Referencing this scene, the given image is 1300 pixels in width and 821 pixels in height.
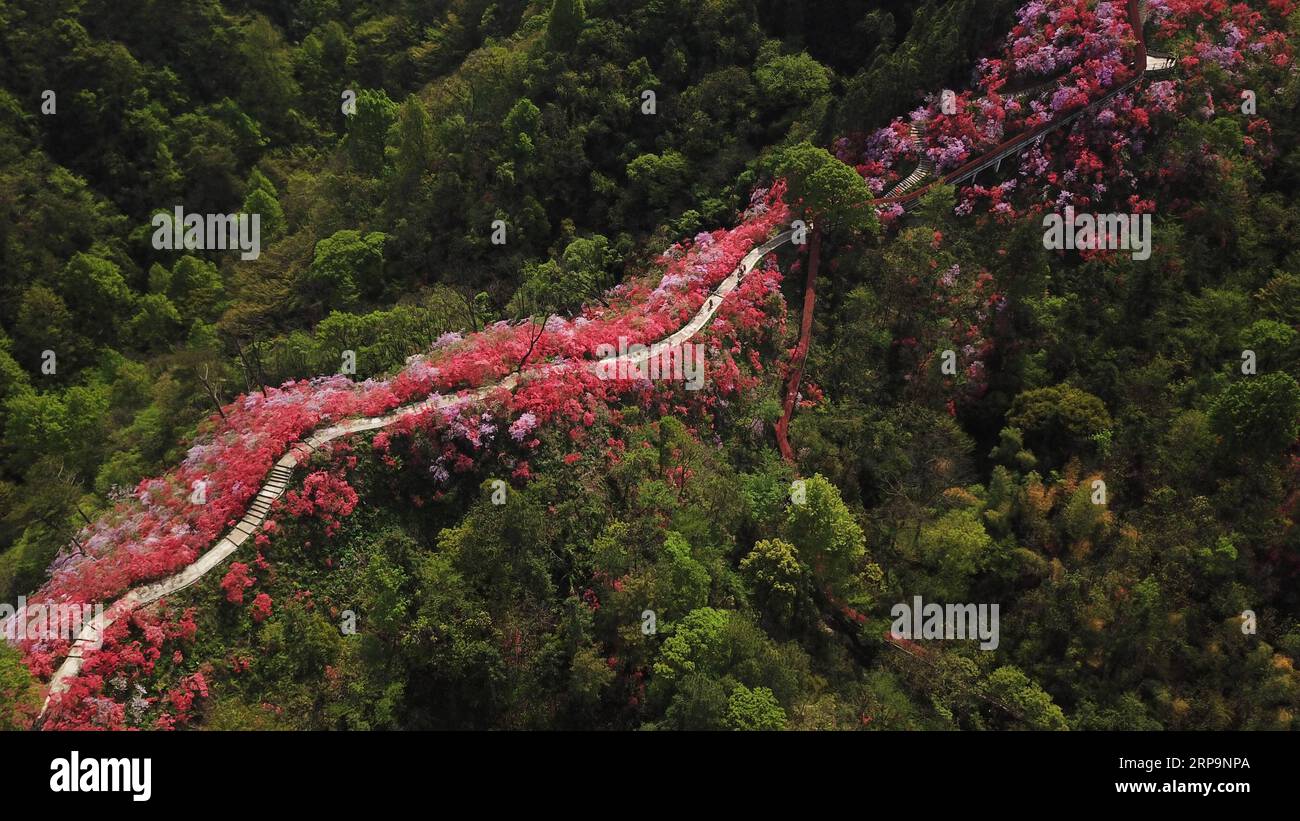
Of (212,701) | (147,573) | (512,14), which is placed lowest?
(212,701)

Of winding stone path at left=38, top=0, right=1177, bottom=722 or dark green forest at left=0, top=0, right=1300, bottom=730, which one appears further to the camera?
dark green forest at left=0, top=0, right=1300, bottom=730

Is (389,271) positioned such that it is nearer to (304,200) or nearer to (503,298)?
(503,298)

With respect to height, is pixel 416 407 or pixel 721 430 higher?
pixel 416 407

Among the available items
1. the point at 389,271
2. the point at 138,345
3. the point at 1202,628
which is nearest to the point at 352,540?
the point at 389,271

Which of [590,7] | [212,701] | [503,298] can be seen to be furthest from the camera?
[590,7]

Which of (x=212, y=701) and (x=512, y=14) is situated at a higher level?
(x=512, y=14)

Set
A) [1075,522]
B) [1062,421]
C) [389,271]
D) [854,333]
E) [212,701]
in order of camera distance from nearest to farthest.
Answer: [212,701], [1075,522], [1062,421], [854,333], [389,271]

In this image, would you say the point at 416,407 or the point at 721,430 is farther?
the point at 721,430

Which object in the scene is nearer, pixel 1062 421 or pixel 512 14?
pixel 1062 421

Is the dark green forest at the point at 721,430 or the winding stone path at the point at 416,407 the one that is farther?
the dark green forest at the point at 721,430
